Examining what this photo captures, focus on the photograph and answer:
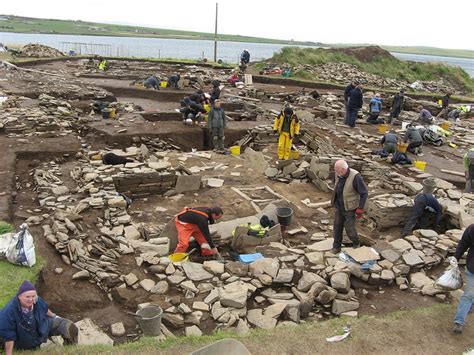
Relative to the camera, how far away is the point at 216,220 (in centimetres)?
895

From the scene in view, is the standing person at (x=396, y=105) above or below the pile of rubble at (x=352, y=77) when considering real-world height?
below

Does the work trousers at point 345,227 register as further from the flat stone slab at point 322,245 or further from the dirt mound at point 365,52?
the dirt mound at point 365,52

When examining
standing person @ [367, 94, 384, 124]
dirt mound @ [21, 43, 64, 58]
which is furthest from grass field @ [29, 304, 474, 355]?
dirt mound @ [21, 43, 64, 58]

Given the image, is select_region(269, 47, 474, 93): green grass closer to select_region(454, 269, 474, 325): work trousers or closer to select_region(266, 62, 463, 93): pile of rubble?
select_region(266, 62, 463, 93): pile of rubble

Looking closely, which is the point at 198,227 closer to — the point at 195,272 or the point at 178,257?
Answer: the point at 178,257

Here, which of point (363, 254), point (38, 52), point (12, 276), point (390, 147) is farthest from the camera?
point (38, 52)

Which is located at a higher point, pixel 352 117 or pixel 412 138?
pixel 352 117

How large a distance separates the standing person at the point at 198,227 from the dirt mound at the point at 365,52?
35.5 m

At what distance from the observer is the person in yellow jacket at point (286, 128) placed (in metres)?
12.5

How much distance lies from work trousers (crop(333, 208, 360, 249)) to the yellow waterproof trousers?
5464mm

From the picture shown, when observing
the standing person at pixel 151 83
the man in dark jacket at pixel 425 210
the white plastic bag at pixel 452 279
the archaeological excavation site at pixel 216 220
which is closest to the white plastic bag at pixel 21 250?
the archaeological excavation site at pixel 216 220

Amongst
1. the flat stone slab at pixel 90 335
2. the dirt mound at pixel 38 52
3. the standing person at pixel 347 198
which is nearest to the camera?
the flat stone slab at pixel 90 335

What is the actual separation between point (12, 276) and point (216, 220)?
4.28 m

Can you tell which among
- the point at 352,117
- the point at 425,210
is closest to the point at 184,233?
the point at 425,210
